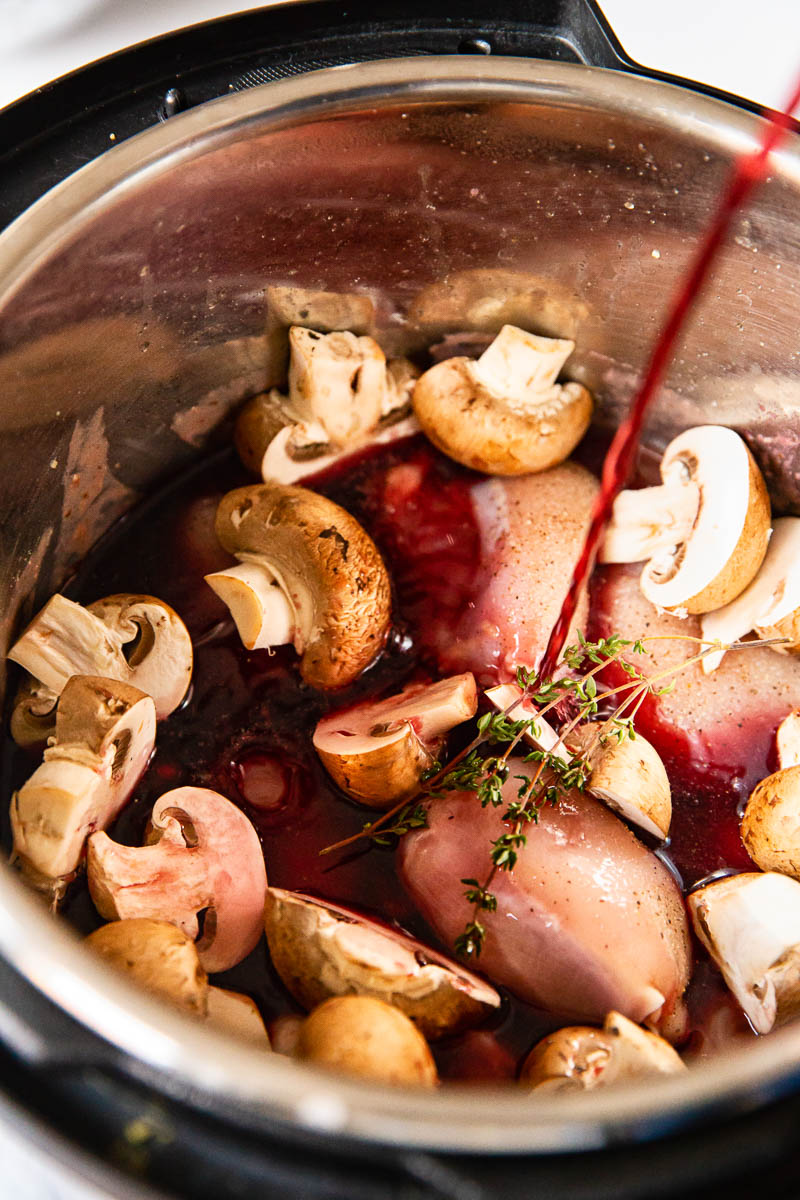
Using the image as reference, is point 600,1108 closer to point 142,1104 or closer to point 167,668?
point 142,1104

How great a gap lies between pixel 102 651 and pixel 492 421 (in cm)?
44

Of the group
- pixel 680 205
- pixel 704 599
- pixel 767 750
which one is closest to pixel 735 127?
pixel 680 205

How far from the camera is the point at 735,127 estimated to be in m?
0.85

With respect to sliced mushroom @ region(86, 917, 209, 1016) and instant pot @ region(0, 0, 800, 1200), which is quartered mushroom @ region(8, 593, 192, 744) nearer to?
instant pot @ region(0, 0, 800, 1200)

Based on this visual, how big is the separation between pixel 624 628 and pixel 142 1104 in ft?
2.20

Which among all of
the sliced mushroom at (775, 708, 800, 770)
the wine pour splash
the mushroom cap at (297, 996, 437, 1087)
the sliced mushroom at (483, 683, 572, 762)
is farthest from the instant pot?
the sliced mushroom at (483, 683, 572, 762)

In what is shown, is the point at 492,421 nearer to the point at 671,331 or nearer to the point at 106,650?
the point at 671,331

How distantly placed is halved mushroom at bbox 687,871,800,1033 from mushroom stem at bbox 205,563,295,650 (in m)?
0.44

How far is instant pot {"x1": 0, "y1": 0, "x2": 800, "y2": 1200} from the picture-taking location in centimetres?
77

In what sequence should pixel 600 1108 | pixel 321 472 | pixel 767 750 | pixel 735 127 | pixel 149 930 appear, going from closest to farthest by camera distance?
1. pixel 600 1108
2. pixel 149 930
3. pixel 735 127
4. pixel 767 750
5. pixel 321 472

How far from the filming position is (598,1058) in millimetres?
697

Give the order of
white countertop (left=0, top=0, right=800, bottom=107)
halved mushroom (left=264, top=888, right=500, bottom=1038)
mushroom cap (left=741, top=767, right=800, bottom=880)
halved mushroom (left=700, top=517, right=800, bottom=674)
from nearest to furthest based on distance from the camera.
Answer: halved mushroom (left=264, top=888, right=500, bottom=1038)
mushroom cap (left=741, top=767, right=800, bottom=880)
halved mushroom (left=700, top=517, right=800, bottom=674)
white countertop (left=0, top=0, right=800, bottom=107)

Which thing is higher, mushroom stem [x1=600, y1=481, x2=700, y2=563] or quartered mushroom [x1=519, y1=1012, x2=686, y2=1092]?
mushroom stem [x1=600, y1=481, x2=700, y2=563]

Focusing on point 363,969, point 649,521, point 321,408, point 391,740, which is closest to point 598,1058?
point 363,969
